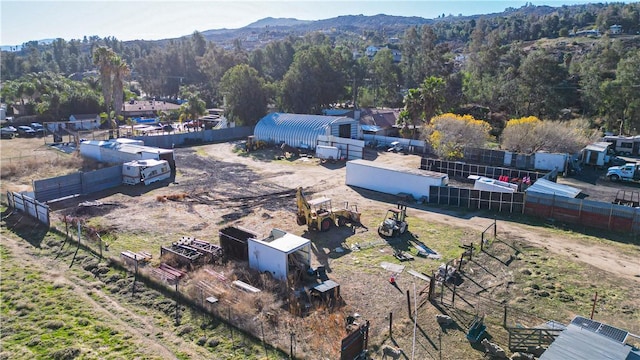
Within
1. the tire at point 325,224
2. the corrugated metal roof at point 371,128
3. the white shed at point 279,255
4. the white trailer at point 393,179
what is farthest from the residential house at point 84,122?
the white shed at point 279,255

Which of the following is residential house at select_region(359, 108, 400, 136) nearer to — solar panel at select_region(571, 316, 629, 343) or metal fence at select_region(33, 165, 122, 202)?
metal fence at select_region(33, 165, 122, 202)

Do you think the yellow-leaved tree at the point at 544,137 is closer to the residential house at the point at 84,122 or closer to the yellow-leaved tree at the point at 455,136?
the yellow-leaved tree at the point at 455,136

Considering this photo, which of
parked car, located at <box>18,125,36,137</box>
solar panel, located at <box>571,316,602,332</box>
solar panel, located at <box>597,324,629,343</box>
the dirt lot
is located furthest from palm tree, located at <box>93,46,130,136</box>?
solar panel, located at <box>597,324,629,343</box>

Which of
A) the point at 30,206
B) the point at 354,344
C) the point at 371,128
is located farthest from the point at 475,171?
the point at 30,206

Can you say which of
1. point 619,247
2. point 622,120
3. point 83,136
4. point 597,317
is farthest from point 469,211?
point 83,136

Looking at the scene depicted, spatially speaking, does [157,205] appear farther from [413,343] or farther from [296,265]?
[413,343]

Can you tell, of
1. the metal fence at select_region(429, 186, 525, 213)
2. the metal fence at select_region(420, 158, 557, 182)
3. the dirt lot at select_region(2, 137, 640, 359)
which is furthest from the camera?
the metal fence at select_region(420, 158, 557, 182)
